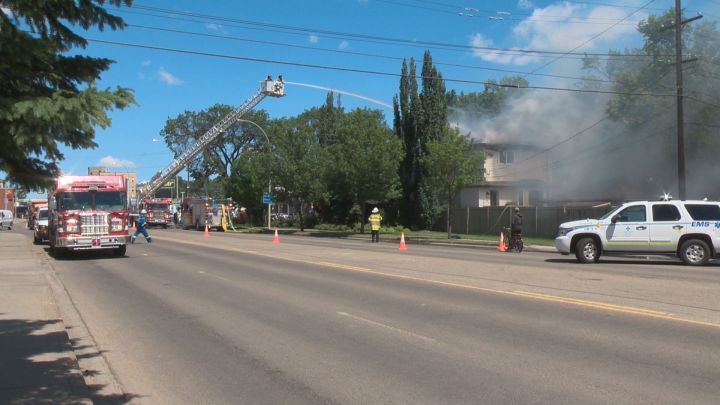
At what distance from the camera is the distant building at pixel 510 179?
45.8m

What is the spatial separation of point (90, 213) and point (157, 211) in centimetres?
3907

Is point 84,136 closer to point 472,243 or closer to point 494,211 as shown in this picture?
point 472,243

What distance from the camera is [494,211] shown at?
36094mm

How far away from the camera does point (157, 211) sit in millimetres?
58344

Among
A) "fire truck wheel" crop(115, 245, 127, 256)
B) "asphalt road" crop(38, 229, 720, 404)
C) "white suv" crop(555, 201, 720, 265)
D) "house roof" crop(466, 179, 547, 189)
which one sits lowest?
"asphalt road" crop(38, 229, 720, 404)

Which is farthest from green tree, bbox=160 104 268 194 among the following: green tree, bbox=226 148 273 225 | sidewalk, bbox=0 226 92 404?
sidewalk, bbox=0 226 92 404

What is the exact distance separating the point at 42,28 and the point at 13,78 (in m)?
0.49

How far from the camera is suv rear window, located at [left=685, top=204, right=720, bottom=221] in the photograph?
1736 centimetres

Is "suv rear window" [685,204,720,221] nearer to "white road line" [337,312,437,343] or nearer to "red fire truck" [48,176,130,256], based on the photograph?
"white road line" [337,312,437,343]

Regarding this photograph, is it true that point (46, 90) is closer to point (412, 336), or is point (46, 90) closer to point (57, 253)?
point (412, 336)

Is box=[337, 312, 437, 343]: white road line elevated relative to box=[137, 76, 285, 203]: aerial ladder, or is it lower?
lower

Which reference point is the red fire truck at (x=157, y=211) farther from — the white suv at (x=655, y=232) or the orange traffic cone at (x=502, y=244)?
the white suv at (x=655, y=232)

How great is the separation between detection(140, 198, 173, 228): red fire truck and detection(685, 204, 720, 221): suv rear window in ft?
160

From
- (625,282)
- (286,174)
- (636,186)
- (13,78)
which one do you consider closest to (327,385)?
(13,78)
